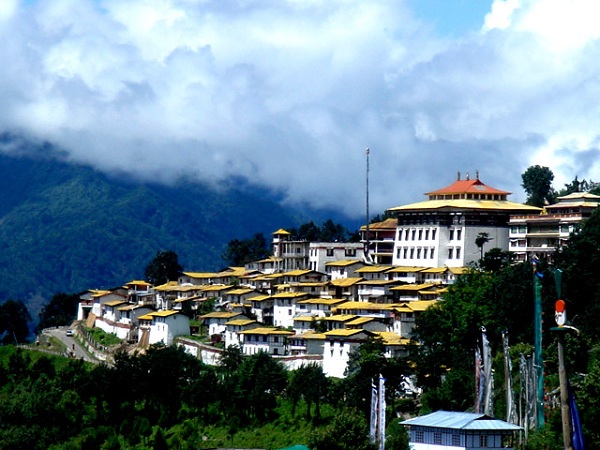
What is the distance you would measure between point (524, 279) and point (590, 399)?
2805 cm

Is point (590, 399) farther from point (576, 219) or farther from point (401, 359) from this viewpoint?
point (576, 219)

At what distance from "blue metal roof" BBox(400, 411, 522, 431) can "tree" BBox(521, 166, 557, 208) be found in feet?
260

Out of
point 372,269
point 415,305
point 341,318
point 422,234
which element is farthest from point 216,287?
point 415,305

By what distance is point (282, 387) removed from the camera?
88.7m

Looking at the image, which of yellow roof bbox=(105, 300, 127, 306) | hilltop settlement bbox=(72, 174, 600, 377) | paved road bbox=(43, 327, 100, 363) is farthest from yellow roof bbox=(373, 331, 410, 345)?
yellow roof bbox=(105, 300, 127, 306)

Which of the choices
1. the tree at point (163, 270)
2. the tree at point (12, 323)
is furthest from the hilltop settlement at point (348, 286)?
the tree at point (12, 323)

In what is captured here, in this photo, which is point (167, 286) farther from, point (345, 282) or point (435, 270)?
point (435, 270)

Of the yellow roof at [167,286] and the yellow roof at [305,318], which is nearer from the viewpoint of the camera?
the yellow roof at [305,318]

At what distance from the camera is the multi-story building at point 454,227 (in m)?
109

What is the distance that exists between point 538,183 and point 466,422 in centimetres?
8580

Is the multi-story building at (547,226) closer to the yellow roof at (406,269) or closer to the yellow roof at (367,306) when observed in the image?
the yellow roof at (406,269)

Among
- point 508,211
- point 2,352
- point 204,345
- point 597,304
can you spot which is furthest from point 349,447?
point 2,352

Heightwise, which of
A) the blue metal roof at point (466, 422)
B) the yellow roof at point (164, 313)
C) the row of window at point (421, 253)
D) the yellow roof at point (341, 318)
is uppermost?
the row of window at point (421, 253)

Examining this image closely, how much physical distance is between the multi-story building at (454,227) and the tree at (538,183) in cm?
2093
